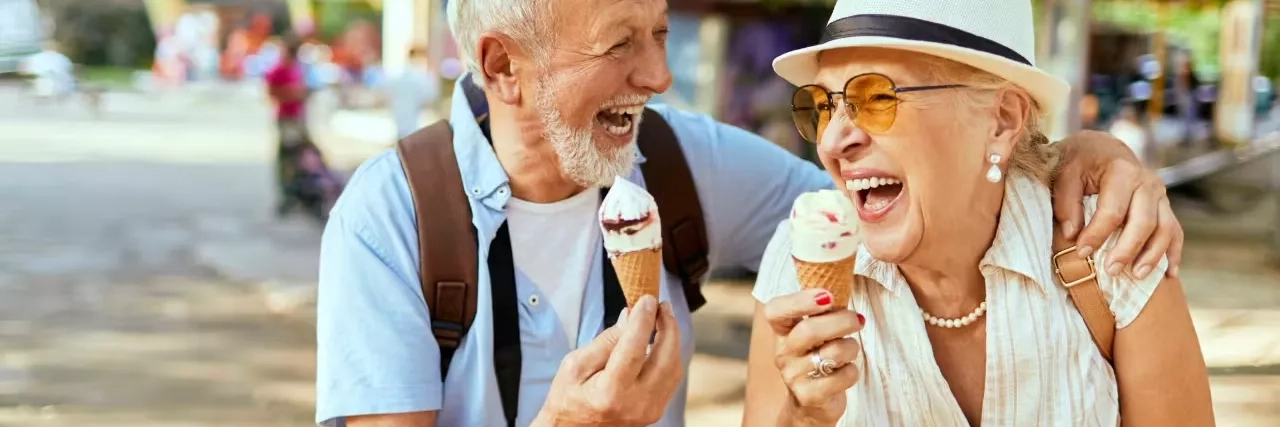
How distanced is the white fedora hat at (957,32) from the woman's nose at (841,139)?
140 mm

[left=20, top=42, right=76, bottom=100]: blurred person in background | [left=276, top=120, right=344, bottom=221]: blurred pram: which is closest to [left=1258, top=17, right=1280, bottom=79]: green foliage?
[left=276, top=120, right=344, bottom=221]: blurred pram

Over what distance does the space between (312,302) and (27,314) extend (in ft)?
6.60

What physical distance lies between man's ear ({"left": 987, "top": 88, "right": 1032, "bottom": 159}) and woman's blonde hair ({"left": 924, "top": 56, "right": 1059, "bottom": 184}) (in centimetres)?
1

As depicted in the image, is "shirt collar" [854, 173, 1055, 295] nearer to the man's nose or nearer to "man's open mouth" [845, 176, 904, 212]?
"man's open mouth" [845, 176, 904, 212]

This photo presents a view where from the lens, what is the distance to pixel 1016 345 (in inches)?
89.7

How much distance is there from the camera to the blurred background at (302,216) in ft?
24.1

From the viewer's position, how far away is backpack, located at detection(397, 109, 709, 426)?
2523 mm

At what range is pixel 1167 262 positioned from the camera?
7.35 ft

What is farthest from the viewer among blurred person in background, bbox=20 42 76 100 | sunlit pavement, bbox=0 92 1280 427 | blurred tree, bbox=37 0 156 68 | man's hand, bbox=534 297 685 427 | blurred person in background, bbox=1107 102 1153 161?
blurred tree, bbox=37 0 156 68

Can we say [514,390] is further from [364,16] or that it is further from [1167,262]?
[364,16]

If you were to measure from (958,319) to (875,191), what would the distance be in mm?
304

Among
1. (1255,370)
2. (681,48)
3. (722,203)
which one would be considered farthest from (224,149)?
(722,203)

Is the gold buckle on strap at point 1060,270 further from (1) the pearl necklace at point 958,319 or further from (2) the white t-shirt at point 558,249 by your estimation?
(2) the white t-shirt at point 558,249

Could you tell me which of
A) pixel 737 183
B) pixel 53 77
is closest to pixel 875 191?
pixel 737 183
